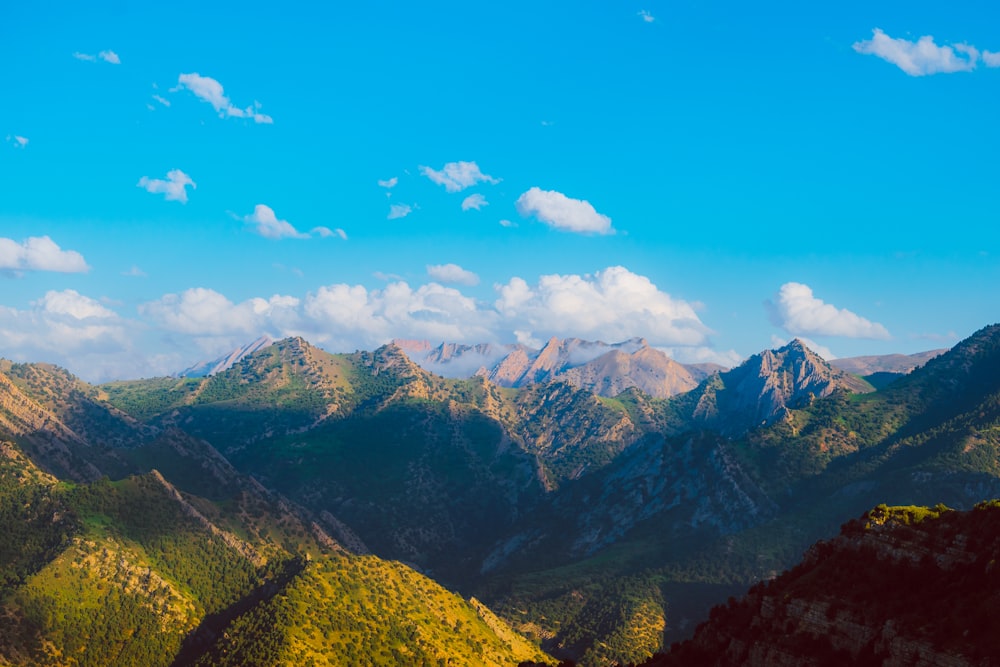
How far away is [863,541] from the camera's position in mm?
118812

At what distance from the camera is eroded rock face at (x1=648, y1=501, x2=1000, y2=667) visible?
3814 inches

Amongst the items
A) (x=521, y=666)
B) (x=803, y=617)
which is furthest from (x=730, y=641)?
(x=521, y=666)

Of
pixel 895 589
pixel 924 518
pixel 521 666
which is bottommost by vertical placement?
pixel 521 666

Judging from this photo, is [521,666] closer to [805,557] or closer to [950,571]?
[805,557]

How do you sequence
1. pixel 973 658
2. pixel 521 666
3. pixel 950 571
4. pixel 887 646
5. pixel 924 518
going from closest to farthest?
pixel 973 658 → pixel 887 646 → pixel 950 571 → pixel 924 518 → pixel 521 666

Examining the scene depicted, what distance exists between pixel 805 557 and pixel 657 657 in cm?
2780

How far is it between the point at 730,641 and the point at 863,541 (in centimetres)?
2298

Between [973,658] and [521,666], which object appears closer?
[973,658]

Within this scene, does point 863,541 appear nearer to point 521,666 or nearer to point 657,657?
point 657,657

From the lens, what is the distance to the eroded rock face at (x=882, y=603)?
96.9 metres

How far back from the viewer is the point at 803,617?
364 feet

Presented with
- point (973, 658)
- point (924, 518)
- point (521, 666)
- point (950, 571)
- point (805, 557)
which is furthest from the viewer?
point (521, 666)

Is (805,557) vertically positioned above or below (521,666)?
above

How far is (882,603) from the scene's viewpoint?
348 feet
